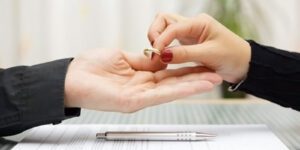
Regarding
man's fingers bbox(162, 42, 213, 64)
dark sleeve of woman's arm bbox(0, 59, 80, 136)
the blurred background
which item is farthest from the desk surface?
the blurred background

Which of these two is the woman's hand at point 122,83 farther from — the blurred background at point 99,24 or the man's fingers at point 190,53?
the blurred background at point 99,24

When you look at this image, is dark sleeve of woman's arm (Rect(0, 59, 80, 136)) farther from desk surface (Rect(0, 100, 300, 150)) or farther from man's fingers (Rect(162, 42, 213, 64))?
man's fingers (Rect(162, 42, 213, 64))

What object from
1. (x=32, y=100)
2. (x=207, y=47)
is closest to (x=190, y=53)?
(x=207, y=47)

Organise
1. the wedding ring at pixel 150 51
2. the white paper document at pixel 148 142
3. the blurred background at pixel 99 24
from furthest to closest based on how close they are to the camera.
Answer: the blurred background at pixel 99 24
the wedding ring at pixel 150 51
the white paper document at pixel 148 142

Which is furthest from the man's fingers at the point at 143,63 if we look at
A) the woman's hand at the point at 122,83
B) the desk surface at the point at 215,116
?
the desk surface at the point at 215,116

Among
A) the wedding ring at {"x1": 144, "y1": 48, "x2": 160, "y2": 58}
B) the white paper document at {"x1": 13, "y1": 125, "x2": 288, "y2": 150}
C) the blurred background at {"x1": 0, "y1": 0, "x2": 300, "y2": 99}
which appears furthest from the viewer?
the blurred background at {"x1": 0, "y1": 0, "x2": 300, "y2": 99}
